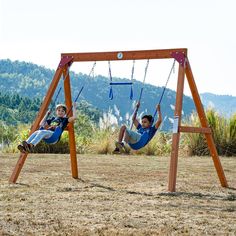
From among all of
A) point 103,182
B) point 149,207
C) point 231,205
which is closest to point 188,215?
point 149,207

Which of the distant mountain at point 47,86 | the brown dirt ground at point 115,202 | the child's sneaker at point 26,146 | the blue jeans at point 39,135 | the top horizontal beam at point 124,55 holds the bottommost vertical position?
the brown dirt ground at point 115,202

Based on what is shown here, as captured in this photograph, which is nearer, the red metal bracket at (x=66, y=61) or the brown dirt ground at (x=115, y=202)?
the brown dirt ground at (x=115, y=202)

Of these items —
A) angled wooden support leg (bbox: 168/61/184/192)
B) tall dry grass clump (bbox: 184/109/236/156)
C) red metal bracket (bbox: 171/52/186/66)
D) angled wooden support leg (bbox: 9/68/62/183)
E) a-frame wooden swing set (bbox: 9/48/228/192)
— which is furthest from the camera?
tall dry grass clump (bbox: 184/109/236/156)

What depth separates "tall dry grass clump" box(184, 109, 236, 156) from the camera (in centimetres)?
1352

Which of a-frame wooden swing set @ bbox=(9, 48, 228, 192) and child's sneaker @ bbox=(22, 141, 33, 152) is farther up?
a-frame wooden swing set @ bbox=(9, 48, 228, 192)

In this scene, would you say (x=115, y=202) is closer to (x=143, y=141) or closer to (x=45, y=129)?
(x=143, y=141)

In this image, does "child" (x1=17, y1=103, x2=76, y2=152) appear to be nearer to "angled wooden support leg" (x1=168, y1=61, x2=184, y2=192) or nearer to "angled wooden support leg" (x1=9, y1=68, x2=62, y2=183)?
"angled wooden support leg" (x1=9, y1=68, x2=62, y2=183)

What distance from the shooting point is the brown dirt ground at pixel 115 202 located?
478 centimetres

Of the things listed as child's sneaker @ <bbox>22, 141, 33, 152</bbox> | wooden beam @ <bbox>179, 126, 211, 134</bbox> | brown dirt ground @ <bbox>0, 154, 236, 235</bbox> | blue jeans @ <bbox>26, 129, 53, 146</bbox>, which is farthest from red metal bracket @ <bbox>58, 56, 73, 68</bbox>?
wooden beam @ <bbox>179, 126, 211, 134</bbox>

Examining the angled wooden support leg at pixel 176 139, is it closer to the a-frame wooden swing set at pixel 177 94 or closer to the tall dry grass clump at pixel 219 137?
the a-frame wooden swing set at pixel 177 94

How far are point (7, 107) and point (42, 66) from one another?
12178 cm

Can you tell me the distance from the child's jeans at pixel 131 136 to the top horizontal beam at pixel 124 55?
105cm

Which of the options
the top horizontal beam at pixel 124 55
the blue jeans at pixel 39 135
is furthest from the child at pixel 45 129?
the top horizontal beam at pixel 124 55

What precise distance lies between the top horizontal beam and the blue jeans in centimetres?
125
